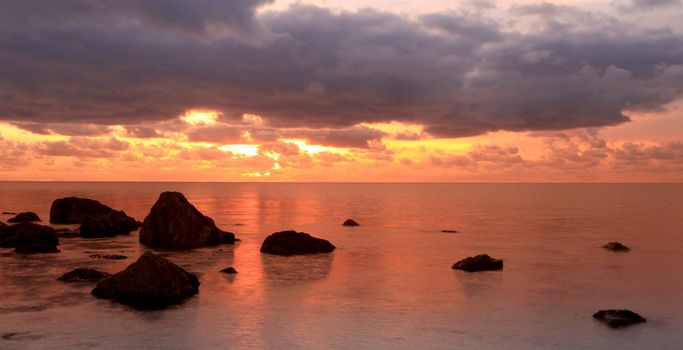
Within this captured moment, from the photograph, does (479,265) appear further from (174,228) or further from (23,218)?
(23,218)

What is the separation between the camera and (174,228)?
46.4 metres

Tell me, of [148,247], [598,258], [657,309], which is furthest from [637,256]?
[148,247]

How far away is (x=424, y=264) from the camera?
38469 mm

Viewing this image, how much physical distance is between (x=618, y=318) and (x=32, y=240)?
35.2 metres

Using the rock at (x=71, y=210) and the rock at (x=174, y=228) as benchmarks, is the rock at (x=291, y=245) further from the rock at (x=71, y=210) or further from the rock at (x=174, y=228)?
the rock at (x=71, y=210)

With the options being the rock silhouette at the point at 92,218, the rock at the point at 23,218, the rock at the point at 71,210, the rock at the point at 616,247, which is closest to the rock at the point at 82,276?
the rock silhouette at the point at 92,218

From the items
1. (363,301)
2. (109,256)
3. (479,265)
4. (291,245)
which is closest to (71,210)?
(109,256)

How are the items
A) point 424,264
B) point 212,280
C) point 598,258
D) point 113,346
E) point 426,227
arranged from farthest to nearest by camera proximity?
1. point 426,227
2. point 598,258
3. point 424,264
4. point 212,280
5. point 113,346

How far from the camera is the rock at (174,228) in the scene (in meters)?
46.1

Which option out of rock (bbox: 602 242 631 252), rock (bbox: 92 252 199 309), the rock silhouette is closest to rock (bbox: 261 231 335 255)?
rock (bbox: 92 252 199 309)

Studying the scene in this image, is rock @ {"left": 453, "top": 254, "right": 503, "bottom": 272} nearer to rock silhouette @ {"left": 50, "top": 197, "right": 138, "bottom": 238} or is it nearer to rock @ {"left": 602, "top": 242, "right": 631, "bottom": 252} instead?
rock @ {"left": 602, "top": 242, "right": 631, "bottom": 252}

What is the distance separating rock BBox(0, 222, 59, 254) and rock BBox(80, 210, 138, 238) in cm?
935

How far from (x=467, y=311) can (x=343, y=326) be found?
555 centimetres

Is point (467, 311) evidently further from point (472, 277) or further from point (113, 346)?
point (113, 346)
